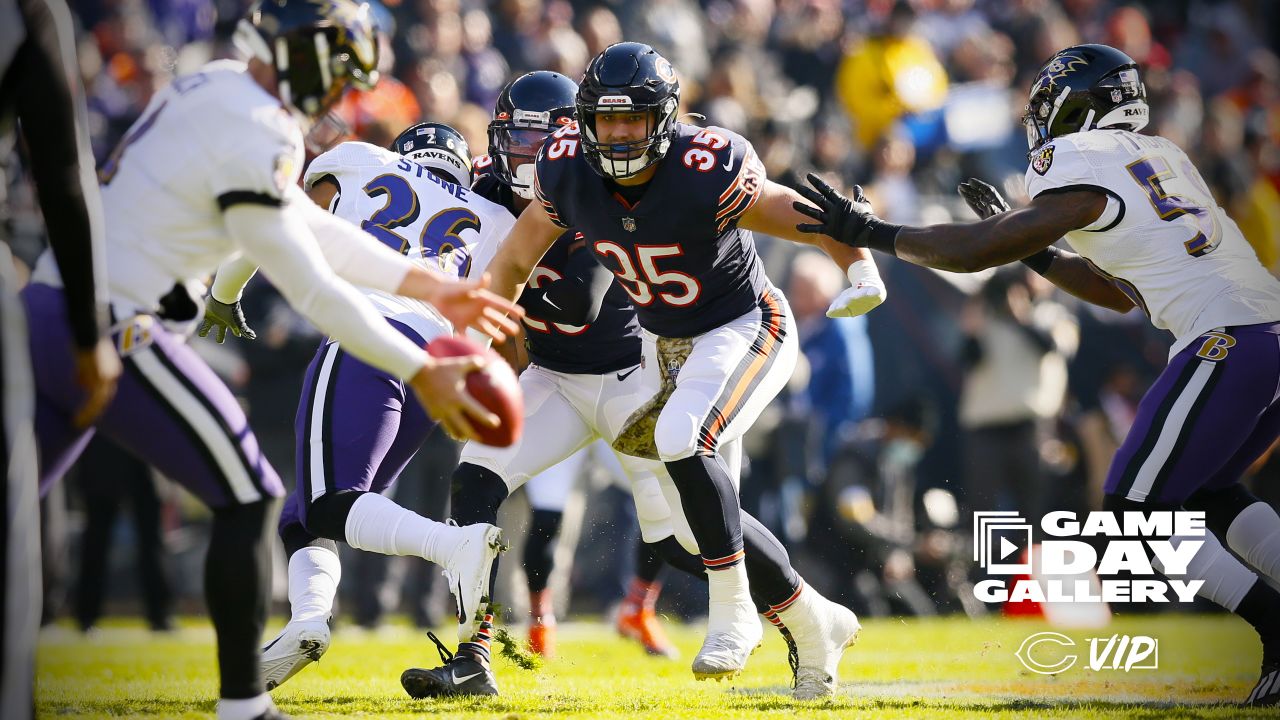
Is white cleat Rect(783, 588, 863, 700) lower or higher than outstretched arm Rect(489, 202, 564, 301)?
lower

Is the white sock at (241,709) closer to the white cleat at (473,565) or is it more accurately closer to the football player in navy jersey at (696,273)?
the white cleat at (473,565)

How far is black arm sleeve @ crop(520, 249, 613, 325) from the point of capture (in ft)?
16.9

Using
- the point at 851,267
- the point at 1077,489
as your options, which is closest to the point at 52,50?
the point at 851,267

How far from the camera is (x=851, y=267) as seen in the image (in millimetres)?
4398

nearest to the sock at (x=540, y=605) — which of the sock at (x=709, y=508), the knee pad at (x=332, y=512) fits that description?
the knee pad at (x=332, y=512)

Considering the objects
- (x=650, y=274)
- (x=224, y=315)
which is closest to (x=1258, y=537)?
(x=650, y=274)

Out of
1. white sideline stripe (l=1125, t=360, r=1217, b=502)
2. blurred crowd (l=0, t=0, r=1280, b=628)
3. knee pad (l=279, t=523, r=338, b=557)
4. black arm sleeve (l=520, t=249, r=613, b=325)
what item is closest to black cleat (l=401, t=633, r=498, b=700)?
knee pad (l=279, t=523, r=338, b=557)

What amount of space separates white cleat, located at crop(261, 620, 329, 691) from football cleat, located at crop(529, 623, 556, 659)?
5.22 feet

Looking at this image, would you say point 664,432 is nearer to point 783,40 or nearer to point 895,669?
point 895,669

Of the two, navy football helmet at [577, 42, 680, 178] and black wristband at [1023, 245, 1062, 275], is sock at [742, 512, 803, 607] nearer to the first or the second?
navy football helmet at [577, 42, 680, 178]

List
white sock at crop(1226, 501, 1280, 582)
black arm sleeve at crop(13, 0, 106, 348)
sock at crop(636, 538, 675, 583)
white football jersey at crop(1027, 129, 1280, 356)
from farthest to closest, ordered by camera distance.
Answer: sock at crop(636, 538, 675, 583), white sock at crop(1226, 501, 1280, 582), white football jersey at crop(1027, 129, 1280, 356), black arm sleeve at crop(13, 0, 106, 348)

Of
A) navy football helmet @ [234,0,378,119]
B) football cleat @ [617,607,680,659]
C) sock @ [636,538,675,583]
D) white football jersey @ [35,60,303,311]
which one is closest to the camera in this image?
white football jersey @ [35,60,303,311]

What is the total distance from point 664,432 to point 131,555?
591cm

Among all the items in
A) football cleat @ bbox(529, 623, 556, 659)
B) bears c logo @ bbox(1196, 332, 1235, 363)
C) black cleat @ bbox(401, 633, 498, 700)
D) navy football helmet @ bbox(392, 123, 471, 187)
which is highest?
navy football helmet @ bbox(392, 123, 471, 187)
